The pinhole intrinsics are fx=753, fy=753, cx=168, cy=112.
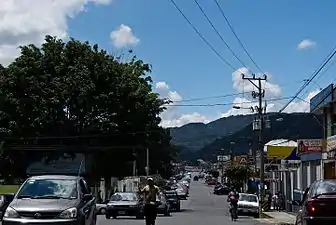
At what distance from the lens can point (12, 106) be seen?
2194 inches

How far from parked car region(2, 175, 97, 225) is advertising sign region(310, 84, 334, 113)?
2960 cm

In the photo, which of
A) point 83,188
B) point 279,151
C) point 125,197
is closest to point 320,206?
point 83,188

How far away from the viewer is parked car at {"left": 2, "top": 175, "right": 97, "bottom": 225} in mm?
15703

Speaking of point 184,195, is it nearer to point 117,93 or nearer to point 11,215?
point 117,93

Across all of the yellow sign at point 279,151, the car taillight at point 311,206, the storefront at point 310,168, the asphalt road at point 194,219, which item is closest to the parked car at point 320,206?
the car taillight at point 311,206

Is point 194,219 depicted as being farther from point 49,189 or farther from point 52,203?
point 52,203

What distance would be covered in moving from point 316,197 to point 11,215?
22.5 ft

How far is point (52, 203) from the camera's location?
16141mm

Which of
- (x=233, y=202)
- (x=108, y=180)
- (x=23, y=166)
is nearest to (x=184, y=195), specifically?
(x=108, y=180)

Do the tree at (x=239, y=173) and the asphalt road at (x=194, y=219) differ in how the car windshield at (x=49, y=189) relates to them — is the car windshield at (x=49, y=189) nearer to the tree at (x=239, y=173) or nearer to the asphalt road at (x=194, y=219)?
the asphalt road at (x=194, y=219)

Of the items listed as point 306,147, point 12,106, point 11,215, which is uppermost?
point 12,106

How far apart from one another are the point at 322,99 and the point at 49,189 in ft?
108

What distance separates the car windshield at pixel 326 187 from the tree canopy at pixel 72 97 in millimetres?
37809

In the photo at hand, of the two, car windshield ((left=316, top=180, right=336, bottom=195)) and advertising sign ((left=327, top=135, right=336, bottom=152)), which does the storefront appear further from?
car windshield ((left=316, top=180, right=336, bottom=195))
